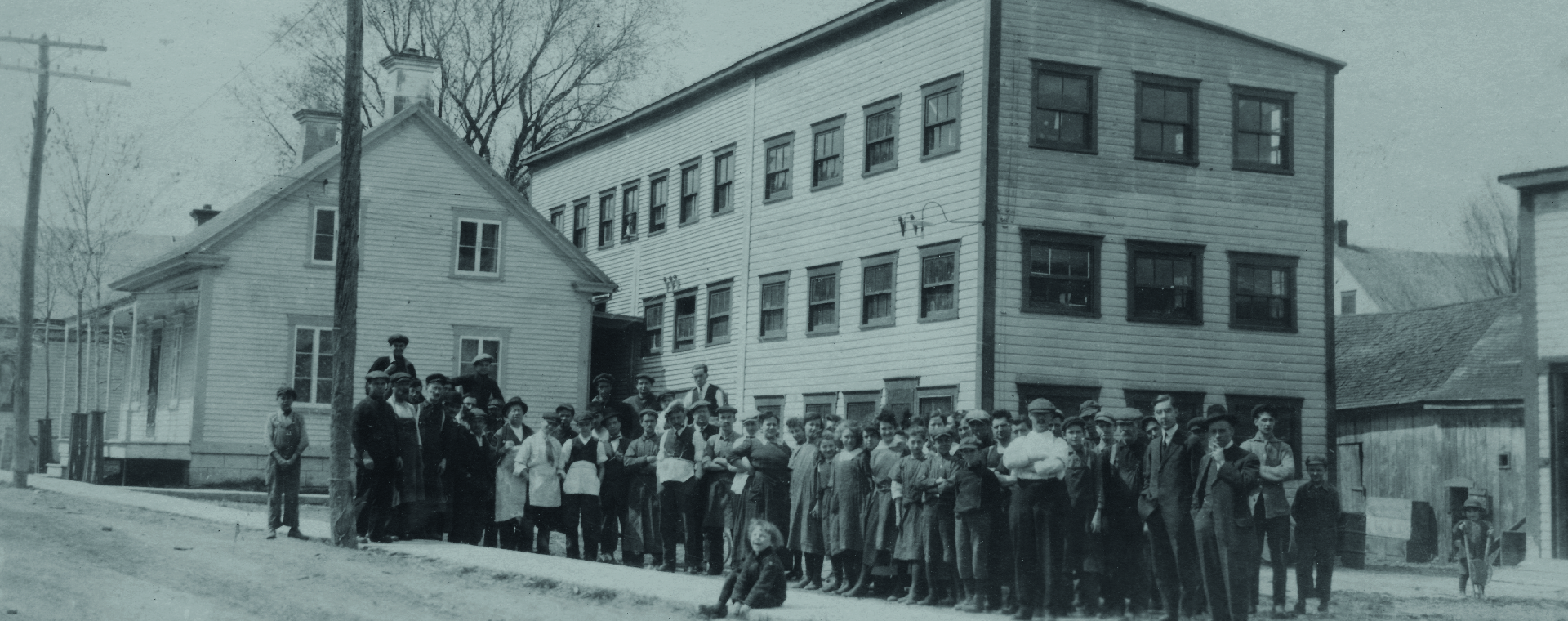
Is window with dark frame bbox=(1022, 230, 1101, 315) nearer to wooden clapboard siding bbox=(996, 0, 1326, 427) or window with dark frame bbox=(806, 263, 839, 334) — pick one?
wooden clapboard siding bbox=(996, 0, 1326, 427)

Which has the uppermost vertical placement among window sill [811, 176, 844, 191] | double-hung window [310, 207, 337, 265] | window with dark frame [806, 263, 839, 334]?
window sill [811, 176, 844, 191]

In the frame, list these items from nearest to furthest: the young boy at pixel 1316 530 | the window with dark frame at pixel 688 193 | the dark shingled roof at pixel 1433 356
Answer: the young boy at pixel 1316 530, the dark shingled roof at pixel 1433 356, the window with dark frame at pixel 688 193

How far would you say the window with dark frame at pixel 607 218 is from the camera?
35.8 meters

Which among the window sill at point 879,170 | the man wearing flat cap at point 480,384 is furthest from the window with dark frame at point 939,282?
the man wearing flat cap at point 480,384

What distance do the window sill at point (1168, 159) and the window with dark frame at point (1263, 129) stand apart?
796 mm

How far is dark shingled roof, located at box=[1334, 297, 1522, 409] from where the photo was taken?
28.7 meters

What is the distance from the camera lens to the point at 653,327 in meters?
33.4

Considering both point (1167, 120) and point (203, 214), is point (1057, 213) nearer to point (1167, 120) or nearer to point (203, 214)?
point (1167, 120)

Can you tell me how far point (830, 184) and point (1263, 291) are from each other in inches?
292

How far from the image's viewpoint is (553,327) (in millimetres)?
31719

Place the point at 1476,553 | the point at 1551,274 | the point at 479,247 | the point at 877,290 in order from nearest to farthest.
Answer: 1. the point at 1476,553
2. the point at 1551,274
3. the point at 877,290
4. the point at 479,247

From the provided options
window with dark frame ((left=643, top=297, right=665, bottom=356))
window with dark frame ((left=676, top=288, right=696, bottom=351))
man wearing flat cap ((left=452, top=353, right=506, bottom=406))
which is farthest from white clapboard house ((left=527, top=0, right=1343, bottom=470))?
man wearing flat cap ((left=452, top=353, right=506, bottom=406))

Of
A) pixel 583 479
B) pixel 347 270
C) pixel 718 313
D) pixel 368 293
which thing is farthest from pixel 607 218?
pixel 583 479

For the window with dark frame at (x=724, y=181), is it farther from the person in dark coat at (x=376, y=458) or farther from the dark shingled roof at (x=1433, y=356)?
the person in dark coat at (x=376, y=458)
